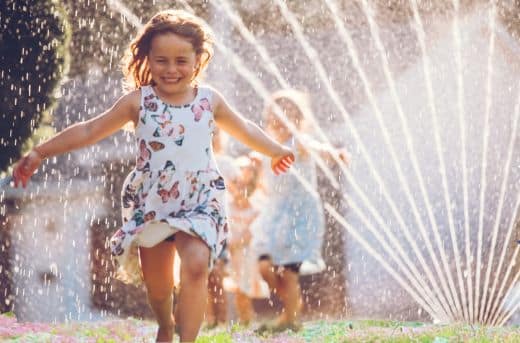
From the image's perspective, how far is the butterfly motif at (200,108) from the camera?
4.54 m

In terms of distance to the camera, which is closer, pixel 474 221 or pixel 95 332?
pixel 95 332

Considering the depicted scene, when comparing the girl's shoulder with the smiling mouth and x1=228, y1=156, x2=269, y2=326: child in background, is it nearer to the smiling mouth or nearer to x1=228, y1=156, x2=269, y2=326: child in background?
the smiling mouth

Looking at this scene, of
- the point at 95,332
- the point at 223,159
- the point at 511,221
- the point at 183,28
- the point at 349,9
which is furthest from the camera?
the point at 349,9

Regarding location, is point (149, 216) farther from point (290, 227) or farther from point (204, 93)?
point (290, 227)

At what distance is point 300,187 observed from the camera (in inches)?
273

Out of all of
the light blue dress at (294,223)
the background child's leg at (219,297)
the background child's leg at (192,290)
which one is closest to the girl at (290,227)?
the light blue dress at (294,223)

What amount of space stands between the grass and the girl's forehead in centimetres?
147

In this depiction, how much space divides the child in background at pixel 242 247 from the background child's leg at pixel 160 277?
2.88 m

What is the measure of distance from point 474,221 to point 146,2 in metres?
4.39

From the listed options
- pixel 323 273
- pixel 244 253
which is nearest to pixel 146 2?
pixel 323 273

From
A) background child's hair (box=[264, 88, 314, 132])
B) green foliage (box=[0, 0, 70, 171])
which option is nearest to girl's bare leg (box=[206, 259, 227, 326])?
background child's hair (box=[264, 88, 314, 132])

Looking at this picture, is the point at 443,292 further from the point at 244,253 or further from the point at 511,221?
the point at 244,253

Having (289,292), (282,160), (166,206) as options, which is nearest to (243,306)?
(289,292)

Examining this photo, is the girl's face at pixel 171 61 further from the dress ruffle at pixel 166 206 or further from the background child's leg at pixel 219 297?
the background child's leg at pixel 219 297
